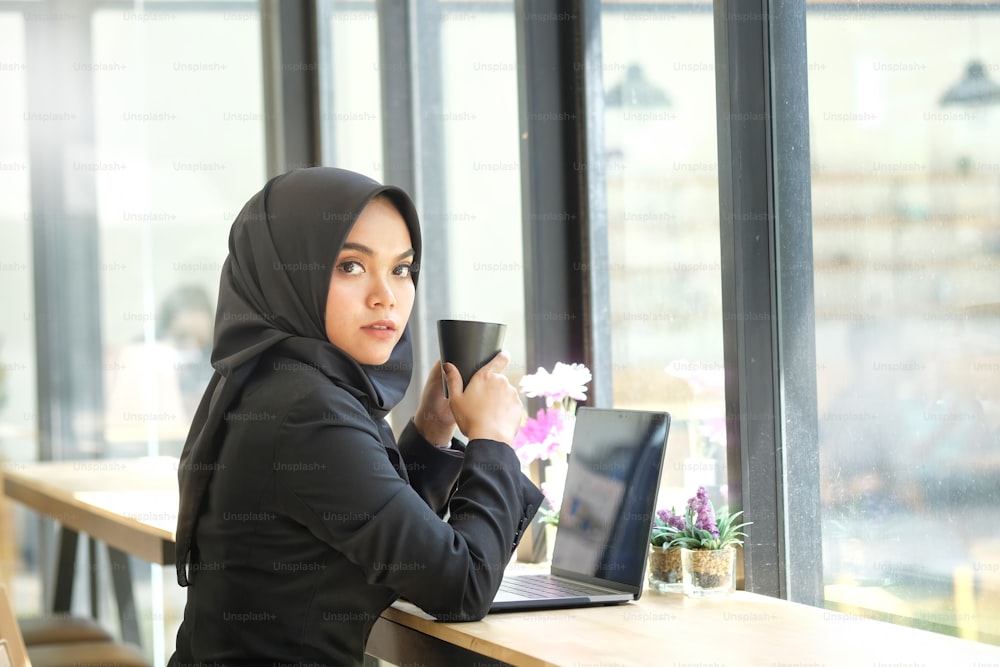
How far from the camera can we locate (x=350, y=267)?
1.57m

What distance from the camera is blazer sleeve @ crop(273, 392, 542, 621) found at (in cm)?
137

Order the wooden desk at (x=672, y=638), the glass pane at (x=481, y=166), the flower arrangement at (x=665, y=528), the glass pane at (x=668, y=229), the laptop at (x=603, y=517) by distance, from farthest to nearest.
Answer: the glass pane at (x=481, y=166)
the glass pane at (x=668, y=229)
the flower arrangement at (x=665, y=528)
the laptop at (x=603, y=517)
the wooden desk at (x=672, y=638)

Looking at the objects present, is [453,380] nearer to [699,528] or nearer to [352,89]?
[699,528]

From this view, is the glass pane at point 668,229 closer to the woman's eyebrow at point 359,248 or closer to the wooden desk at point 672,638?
the wooden desk at point 672,638

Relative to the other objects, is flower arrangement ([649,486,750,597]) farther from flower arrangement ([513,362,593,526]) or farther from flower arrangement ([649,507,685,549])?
flower arrangement ([513,362,593,526])

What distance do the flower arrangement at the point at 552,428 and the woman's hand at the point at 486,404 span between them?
16.8 inches

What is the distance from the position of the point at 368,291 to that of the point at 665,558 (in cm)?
63

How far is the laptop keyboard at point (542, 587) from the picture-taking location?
167 centimetres

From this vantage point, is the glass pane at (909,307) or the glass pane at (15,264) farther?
the glass pane at (15,264)

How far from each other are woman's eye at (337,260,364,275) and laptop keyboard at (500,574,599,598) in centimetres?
53

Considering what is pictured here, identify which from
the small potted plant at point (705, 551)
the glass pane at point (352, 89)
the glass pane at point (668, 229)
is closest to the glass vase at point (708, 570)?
the small potted plant at point (705, 551)

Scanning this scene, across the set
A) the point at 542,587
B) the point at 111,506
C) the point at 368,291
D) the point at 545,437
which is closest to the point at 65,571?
the point at 111,506

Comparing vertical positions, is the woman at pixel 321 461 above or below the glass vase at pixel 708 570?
above

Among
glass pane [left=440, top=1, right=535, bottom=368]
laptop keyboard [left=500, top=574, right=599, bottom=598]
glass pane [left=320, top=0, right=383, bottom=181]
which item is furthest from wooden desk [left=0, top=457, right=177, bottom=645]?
glass pane [left=320, top=0, right=383, bottom=181]
